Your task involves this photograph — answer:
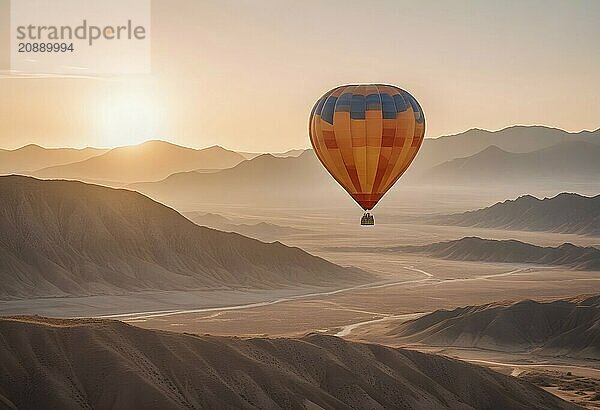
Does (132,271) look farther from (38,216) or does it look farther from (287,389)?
(287,389)

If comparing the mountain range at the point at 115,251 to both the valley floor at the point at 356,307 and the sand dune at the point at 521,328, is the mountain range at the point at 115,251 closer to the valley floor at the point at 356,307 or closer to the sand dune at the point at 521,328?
the valley floor at the point at 356,307

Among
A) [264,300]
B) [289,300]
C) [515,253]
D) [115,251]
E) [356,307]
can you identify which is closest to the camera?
[356,307]

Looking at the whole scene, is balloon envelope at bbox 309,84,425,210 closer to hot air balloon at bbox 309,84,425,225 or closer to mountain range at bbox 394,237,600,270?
hot air balloon at bbox 309,84,425,225

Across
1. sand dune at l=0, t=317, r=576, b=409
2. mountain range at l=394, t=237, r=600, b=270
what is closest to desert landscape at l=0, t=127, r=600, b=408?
sand dune at l=0, t=317, r=576, b=409

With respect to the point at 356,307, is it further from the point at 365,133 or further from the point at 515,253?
the point at 515,253

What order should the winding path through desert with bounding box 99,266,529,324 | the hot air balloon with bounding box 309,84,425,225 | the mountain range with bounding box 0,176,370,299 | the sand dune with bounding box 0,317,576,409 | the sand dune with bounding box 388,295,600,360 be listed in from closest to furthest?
the sand dune with bounding box 0,317,576,409 → the hot air balloon with bounding box 309,84,425,225 → the sand dune with bounding box 388,295,600,360 → the winding path through desert with bounding box 99,266,529,324 → the mountain range with bounding box 0,176,370,299

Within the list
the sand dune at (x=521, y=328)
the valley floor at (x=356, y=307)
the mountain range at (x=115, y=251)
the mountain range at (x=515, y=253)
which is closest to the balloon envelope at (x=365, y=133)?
the valley floor at (x=356, y=307)

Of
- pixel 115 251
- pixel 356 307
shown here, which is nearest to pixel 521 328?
pixel 356 307
